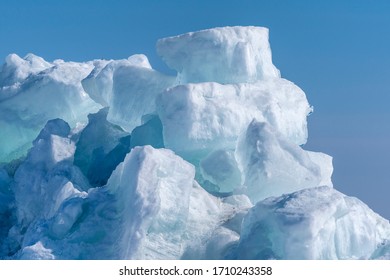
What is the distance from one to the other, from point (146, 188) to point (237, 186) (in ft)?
7.09

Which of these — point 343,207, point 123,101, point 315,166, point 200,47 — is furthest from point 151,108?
point 343,207

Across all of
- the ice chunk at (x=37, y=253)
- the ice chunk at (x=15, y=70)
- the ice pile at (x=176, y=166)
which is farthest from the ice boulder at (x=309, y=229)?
the ice chunk at (x=15, y=70)

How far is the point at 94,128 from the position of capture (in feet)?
32.1

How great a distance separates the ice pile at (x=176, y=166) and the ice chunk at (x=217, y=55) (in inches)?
0.6

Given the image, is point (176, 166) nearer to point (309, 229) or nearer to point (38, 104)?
point (309, 229)

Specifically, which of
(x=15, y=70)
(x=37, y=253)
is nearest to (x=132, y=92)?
(x=15, y=70)

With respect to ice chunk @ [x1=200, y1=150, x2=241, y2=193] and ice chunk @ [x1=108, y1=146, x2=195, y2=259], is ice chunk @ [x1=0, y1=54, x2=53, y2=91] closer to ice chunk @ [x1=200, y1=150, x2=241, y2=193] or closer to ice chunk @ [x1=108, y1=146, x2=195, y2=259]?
ice chunk @ [x1=200, y1=150, x2=241, y2=193]

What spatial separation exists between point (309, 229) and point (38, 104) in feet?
20.8

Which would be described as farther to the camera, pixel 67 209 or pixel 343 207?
pixel 67 209

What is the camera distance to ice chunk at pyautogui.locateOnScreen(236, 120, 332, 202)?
8180 millimetres

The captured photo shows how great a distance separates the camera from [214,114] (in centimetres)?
876
